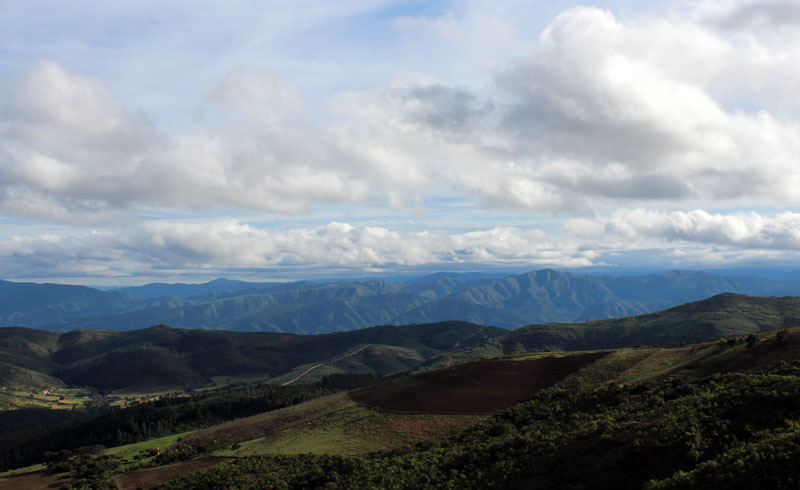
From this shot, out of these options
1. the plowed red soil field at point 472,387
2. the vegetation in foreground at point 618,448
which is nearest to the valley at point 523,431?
the vegetation in foreground at point 618,448

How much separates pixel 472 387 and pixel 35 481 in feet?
250

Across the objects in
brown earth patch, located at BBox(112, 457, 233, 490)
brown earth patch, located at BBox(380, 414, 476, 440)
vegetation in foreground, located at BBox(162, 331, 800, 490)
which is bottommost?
brown earth patch, located at BBox(112, 457, 233, 490)

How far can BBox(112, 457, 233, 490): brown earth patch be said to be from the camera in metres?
71.2

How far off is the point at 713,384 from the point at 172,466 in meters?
77.3

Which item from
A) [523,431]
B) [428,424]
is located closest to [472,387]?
[428,424]

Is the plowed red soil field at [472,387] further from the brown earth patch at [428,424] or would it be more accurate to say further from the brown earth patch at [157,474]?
the brown earth patch at [157,474]

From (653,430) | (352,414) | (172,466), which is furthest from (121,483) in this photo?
(653,430)

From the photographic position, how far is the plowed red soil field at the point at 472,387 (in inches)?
3484

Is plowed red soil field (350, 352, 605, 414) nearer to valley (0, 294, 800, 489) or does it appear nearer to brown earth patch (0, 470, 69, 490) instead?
valley (0, 294, 800, 489)

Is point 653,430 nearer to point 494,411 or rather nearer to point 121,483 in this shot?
point 494,411

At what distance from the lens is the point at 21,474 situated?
9025cm

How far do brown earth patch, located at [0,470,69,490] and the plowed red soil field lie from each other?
173 feet

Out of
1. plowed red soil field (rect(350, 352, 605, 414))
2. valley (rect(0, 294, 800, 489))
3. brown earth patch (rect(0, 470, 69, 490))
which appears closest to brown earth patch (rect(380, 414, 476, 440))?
valley (rect(0, 294, 800, 489))

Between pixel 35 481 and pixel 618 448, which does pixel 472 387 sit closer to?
pixel 618 448
